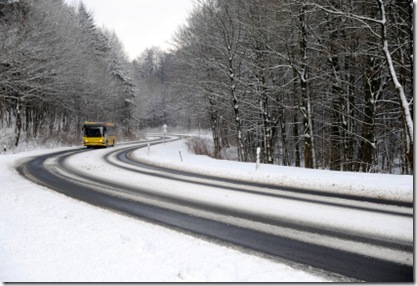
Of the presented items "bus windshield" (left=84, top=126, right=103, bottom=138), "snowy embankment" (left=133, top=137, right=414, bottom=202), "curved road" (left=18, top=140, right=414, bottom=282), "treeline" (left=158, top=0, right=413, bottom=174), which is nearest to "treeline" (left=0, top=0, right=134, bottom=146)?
"bus windshield" (left=84, top=126, right=103, bottom=138)

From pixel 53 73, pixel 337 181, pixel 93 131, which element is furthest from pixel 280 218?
pixel 53 73

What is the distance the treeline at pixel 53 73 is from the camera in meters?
24.2

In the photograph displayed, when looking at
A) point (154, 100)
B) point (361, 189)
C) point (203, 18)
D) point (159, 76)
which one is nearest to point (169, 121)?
point (154, 100)

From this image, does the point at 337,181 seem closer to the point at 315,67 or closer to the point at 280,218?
the point at 280,218

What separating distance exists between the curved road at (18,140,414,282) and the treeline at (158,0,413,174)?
5399 millimetres

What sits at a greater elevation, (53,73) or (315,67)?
(53,73)

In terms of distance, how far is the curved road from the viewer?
13.7ft

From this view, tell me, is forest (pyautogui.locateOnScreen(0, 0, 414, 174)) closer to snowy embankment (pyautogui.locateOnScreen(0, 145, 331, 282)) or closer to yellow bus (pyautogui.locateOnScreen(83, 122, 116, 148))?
yellow bus (pyautogui.locateOnScreen(83, 122, 116, 148))

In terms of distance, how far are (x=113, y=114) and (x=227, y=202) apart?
Result: 45.7m

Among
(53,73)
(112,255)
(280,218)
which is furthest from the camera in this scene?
(53,73)

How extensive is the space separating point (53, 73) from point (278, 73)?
22.0m

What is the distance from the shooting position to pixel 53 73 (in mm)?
29094

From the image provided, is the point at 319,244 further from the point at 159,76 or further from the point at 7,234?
the point at 159,76

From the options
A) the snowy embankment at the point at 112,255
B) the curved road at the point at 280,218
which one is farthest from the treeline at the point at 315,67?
the snowy embankment at the point at 112,255
